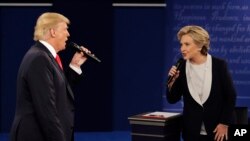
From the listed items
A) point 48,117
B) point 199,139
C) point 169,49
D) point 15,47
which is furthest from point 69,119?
point 15,47

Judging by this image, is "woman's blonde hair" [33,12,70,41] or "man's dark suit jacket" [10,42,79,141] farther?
"woman's blonde hair" [33,12,70,41]

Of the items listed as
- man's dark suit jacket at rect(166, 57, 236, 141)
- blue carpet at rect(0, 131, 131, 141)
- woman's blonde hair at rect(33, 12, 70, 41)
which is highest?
woman's blonde hair at rect(33, 12, 70, 41)

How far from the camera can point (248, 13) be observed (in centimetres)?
593

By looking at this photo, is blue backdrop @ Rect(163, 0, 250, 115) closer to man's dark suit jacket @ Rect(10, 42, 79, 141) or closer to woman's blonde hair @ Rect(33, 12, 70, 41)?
woman's blonde hair @ Rect(33, 12, 70, 41)

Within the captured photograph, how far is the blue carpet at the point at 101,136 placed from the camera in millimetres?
6633

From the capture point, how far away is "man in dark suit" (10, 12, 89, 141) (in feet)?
8.36

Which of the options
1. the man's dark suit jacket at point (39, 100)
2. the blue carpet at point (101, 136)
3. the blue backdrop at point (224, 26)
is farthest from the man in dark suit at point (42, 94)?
the blue carpet at point (101, 136)

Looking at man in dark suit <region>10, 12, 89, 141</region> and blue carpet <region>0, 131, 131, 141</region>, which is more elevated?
man in dark suit <region>10, 12, 89, 141</region>

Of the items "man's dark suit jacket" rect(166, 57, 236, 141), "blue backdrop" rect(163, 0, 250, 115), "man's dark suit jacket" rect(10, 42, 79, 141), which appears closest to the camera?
"man's dark suit jacket" rect(10, 42, 79, 141)

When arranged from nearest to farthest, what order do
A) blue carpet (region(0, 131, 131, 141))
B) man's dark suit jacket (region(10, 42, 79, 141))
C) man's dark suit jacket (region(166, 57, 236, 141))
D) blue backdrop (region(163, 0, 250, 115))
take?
man's dark suit jacket (region(10, 42, 79, 141))
man's dark suit jacket (region(166, 57, 236, 141))
blue backdrop (region(163, 0, 250, 115))
blue carpet (region(0, 131, 131, 141))

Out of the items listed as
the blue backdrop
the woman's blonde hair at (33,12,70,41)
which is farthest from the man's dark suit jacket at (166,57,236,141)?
the blue backdrop

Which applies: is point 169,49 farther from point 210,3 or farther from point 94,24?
point 94,24

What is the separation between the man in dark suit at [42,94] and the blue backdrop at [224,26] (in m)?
3.39

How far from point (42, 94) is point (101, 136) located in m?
4.38
